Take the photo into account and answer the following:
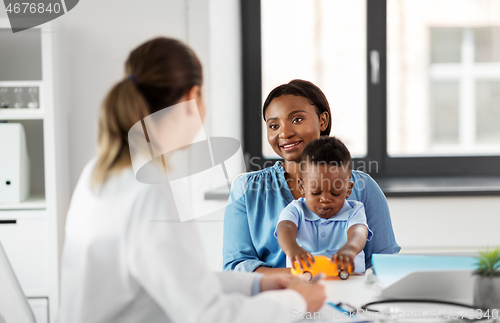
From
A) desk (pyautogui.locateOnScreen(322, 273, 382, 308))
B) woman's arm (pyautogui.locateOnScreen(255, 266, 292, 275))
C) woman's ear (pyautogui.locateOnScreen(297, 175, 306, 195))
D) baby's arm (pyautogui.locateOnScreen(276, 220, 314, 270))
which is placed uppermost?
woman's ear (pyautogui.locateOnScreen(297, 175, 306, 195))

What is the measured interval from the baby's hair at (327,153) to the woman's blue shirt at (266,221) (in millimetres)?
160

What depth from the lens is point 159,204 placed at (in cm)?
66

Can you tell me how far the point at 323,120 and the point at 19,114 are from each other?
50.2 inches

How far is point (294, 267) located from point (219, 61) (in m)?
1.33

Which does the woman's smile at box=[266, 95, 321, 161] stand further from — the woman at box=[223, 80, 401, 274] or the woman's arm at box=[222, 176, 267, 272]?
the woman's arm at box=[222, 176, 267, 272]

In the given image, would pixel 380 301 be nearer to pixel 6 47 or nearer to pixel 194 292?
pixel 194 292

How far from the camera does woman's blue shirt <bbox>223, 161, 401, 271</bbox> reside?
1279mm

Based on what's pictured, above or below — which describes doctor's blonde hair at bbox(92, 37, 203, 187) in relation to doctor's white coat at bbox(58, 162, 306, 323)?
above

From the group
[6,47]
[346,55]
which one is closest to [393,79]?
[346,55]

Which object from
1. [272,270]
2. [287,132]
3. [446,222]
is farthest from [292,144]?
[446,222]

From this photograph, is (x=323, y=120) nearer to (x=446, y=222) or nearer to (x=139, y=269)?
(x=139, y=269)

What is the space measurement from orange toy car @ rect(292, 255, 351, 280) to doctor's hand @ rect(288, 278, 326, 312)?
0.62ft

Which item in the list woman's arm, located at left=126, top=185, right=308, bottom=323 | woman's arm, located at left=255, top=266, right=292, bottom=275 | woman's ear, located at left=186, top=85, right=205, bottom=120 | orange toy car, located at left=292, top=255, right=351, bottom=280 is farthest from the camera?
woman's arm, located at left=255, top=266, right=292, bottom=275

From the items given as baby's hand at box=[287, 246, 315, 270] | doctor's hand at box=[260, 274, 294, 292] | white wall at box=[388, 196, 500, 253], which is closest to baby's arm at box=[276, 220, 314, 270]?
baby's hand at box=[287, 246, 315, 270]
